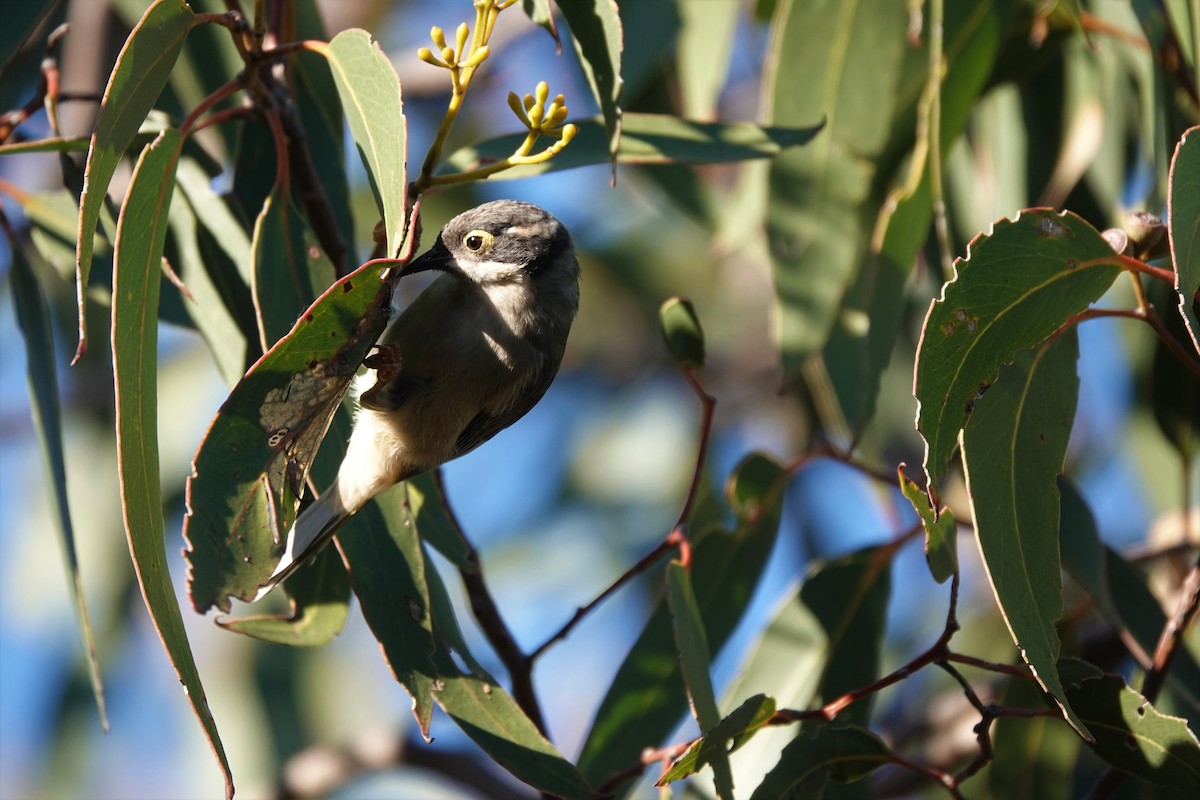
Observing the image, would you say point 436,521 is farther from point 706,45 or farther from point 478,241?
point 706,45

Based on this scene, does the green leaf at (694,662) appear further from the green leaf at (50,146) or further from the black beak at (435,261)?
the green leaf at (50,146)

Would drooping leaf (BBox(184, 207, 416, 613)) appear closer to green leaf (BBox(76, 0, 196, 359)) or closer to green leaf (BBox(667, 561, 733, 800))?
green leaf (BBox(76, 0, 196, 359))

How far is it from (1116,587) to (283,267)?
71.5 inches

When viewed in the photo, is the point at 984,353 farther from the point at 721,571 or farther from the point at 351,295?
the point at 721,571

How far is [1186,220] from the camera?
167cm

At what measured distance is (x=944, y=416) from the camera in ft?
5.70

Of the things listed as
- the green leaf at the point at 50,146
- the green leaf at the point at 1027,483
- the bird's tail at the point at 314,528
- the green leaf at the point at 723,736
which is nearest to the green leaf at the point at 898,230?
the green leaf at the point at 1027,483

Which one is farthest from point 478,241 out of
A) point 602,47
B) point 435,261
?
point 602,47

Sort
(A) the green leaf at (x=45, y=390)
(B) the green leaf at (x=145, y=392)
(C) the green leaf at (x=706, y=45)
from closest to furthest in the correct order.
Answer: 1. (B) the green leaf at (x=145, y=392)
2. (A) the green leaf at (x=45, y=390)
3. (C) the green leaf at (x=706, y=45)

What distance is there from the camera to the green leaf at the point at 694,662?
6.31 ft

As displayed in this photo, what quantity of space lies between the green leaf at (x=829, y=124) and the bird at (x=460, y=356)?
26.8 inches

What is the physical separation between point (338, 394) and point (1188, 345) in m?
1.88

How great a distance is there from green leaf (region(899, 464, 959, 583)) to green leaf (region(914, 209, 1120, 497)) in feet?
0.13

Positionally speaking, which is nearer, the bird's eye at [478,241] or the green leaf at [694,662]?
the green leaf at [694,662]
